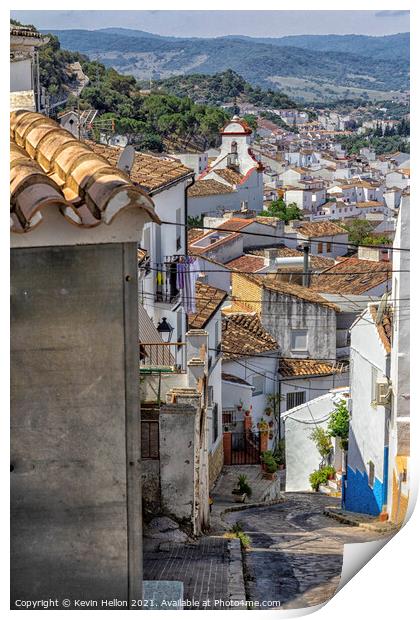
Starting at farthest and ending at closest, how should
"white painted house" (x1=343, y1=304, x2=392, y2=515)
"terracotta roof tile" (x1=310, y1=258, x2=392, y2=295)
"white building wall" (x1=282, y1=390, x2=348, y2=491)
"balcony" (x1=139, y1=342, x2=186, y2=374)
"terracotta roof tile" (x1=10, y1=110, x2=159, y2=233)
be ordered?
"terracotta roof tile" (x1=310, y1=258, x2=392, y2=295)
"white building wall" (x1=282, y1=390, x2=348, y2=491)
"white painted house" (x1=343, y1=304, x2=392, y2=515)
"balcony" (x1=139, y1=342, x2=186, y2=374)
"terracotta roof tile" (x1=10, y1=110, x2=159, y2=233)

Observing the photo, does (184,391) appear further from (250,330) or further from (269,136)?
(269,136)

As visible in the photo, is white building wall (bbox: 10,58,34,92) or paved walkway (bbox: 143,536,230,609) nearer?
paved walkway (bbox: 143,536,230,609)

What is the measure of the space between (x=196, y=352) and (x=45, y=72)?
264 centimetres

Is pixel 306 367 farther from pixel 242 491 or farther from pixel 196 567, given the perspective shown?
pixel 196 567

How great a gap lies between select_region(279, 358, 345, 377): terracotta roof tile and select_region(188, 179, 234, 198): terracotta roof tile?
10091mm

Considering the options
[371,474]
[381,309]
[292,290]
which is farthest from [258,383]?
[381,309]

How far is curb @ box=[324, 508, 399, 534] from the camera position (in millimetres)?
3446

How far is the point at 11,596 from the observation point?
234 cm

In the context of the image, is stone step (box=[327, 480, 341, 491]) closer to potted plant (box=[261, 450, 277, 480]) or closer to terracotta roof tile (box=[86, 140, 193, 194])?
potted plant (box=[261, 450, 277, 480])

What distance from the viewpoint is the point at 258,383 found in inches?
469

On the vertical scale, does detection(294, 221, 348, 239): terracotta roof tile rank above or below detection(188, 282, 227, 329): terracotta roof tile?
above

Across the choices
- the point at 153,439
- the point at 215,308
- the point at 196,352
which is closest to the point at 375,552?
the point at 153,439

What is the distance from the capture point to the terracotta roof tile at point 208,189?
22.8 m

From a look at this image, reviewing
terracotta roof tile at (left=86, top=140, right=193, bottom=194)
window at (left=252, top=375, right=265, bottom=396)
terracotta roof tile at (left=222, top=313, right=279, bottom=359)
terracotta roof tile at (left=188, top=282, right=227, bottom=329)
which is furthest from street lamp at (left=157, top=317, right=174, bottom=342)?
window at (left=252, top=375, right=265, bottom=396)
